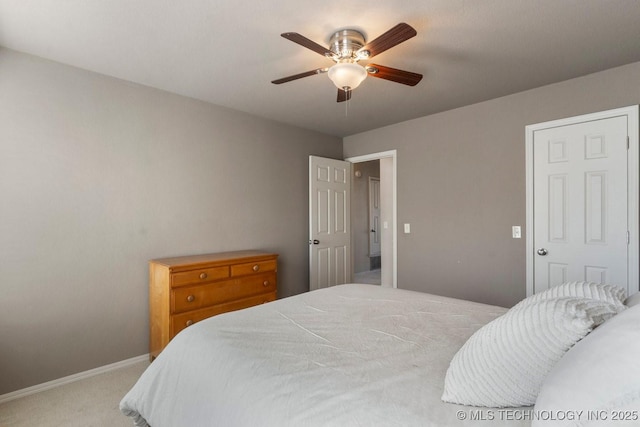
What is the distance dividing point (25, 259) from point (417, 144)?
3818mm

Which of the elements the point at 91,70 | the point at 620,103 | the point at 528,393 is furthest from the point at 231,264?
the point at 620,103

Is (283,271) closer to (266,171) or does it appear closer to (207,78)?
(266,171)

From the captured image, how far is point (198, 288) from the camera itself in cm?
263

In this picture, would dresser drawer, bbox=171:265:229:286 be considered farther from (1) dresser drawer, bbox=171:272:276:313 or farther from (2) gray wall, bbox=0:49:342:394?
(2) gray wall, bbox=0:49:342:394

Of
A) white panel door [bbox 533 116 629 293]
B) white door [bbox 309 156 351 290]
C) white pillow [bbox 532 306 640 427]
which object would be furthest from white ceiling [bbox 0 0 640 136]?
white pillow [bbox 532 306 640 427]

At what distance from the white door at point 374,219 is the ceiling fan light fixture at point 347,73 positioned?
5029 millimetres

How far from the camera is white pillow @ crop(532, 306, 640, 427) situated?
1.90 feet

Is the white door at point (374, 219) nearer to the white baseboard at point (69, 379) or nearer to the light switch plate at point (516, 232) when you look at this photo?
the light switch plate at point (516, 232)

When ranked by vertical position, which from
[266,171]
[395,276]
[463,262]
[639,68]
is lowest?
[395,276]

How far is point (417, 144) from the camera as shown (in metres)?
3.75

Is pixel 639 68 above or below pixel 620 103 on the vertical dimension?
above

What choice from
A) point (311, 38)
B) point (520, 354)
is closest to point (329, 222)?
point (311, 38)

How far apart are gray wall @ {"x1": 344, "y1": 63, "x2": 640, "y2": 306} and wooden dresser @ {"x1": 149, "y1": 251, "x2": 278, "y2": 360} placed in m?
1.89

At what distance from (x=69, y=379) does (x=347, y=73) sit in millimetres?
3038
